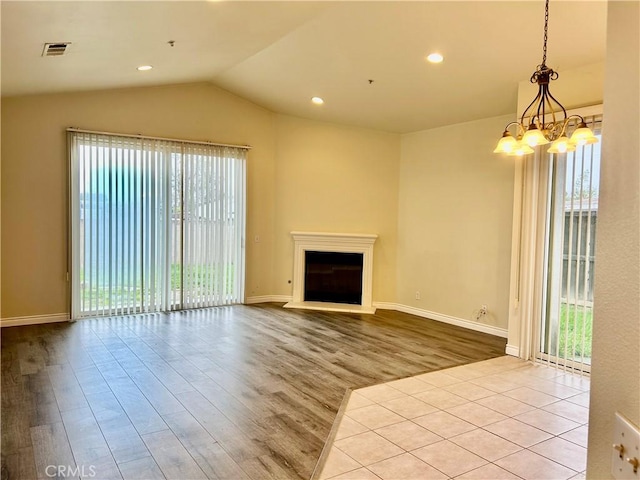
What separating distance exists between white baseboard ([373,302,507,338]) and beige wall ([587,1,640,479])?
210 inches

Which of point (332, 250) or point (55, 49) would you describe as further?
point (332, 250)

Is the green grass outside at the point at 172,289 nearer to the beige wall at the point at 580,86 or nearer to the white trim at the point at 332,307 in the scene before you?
the white trim at the point at 332,307

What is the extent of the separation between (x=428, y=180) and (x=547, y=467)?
16.0ft

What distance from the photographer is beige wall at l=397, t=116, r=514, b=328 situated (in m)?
5.82

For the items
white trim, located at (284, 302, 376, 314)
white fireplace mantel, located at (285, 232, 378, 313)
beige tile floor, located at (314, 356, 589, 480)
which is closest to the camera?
beige tile floor, located at (314, 356, 589, 480)

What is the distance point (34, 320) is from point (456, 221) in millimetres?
5974

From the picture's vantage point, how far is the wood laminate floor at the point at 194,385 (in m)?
2.63

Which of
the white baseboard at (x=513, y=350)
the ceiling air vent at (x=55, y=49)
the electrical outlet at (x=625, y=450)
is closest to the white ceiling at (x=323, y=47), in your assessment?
the ceiling air vent at (x=55, y=49)

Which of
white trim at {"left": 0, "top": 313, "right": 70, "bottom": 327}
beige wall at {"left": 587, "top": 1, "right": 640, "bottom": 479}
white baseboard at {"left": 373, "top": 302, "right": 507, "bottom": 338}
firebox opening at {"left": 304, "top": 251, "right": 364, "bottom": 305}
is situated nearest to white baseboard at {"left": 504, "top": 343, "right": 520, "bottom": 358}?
white baseboard at {"left": 373, "top": 302, "right": 507, "bottom": 338}

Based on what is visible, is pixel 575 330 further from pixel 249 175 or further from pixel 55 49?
pixel 55 49

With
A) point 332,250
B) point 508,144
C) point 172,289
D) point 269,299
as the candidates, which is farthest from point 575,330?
point 172,289

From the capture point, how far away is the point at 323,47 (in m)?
4.81

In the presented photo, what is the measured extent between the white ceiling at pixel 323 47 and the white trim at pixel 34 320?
9.26ft

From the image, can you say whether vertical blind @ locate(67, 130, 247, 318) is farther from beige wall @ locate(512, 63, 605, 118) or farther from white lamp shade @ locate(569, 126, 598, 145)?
white lamp shade @ locate(569, 126, 598, 145)
